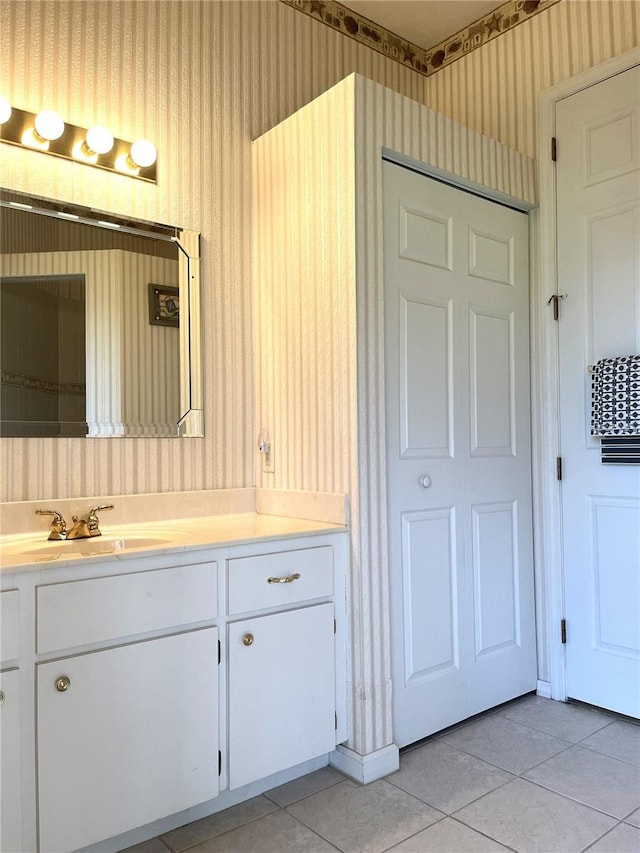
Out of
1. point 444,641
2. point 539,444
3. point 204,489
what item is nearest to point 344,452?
point 204,489

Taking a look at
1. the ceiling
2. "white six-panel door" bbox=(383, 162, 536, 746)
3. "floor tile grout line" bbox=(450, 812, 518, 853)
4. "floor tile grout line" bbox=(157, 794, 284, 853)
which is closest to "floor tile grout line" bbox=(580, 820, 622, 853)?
"floor tile grout line" bbox=(450, 812, 518, 853)

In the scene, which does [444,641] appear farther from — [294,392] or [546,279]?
[546,279]

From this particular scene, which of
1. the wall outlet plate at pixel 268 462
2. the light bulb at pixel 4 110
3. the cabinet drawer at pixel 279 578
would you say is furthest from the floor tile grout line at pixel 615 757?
the light bulb at pixel 4 110

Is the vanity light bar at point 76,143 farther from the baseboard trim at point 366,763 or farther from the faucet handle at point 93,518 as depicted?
the baseboard trim at point 366,763

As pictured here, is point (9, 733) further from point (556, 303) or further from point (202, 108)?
point (556, 303)

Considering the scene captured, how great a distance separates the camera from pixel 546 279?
105 inches

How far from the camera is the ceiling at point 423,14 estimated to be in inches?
113

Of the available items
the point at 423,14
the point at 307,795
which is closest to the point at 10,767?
the point at 307,795

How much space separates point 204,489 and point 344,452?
59 centimetres

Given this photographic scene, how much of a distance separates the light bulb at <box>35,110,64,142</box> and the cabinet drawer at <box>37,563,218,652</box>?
54.7 inches

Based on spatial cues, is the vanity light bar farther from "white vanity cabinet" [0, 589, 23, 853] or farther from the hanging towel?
the hanging towel

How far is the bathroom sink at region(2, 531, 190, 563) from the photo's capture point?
1762 millimetres

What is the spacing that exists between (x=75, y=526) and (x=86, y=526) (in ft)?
0.11

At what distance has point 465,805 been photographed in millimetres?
1871
